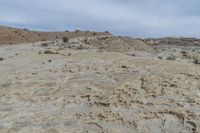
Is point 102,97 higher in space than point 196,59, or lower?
lower

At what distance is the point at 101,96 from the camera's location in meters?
16.6

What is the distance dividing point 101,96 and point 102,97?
0.39 feet

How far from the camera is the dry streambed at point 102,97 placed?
14.4 m

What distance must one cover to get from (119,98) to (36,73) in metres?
6.23

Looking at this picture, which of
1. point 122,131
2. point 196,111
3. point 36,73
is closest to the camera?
point 122,131

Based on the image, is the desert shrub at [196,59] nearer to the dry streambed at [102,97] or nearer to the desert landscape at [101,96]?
the desert landscape at [101,96]

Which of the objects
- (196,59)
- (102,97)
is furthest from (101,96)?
(196,59)

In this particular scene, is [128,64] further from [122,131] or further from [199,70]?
[122,131]

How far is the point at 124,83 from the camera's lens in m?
18.0

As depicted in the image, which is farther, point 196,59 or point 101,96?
point 196,59

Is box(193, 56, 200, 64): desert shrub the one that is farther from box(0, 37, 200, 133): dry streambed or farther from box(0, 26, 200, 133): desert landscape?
box(0, 37, 200, 133): dry streambed

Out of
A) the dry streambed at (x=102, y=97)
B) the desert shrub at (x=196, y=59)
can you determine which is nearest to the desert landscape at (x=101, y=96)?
the dry streambed at (x=102, y=97)

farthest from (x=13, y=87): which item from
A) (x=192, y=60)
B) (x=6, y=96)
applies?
(x=192, y=60)

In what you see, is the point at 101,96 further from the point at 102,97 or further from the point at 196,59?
the point at 196,59
